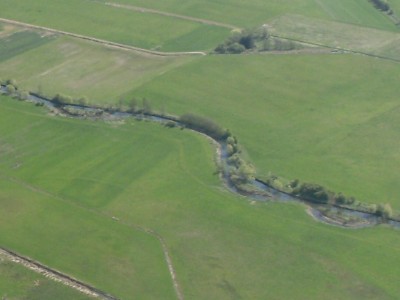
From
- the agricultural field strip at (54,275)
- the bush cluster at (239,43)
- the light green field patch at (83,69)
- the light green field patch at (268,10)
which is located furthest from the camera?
the light green field patch at (268,10)

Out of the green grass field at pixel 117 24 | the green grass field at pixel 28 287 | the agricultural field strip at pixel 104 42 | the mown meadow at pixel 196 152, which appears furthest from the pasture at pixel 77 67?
the green grass field at pixel 28 287

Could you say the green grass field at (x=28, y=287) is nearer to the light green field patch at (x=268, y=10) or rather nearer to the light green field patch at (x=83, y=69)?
the light green field patch at (x=83, y=69)

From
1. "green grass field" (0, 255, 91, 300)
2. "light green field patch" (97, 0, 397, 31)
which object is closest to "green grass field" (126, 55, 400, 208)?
"light green field patch" (97, 0, 397, 31)

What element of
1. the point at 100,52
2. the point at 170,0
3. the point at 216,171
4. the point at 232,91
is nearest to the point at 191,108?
the point at 232,91

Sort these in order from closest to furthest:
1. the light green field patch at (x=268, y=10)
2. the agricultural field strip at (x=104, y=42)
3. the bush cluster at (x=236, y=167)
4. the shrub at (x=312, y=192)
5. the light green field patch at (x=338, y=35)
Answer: the shrub at (x=312, y=192) → the bush cluster at (x=236, y=167) → the agricultural field strip at (x=104, y=42) → the light green field patch at (x=338, y=35) → the light green field patch at (x=268, y=10)

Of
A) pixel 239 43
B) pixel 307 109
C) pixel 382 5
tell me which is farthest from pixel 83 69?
pixel 382 5

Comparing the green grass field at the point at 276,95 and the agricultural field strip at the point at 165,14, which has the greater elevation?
the agricultural field strip at the point at 165,14
